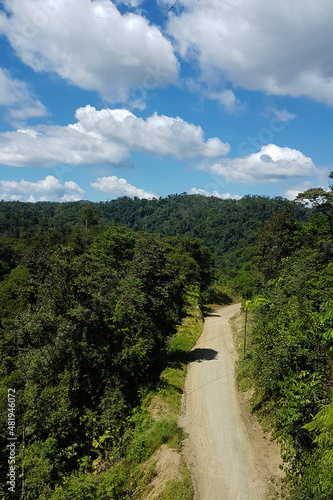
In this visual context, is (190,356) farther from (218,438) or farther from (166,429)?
(218,438)

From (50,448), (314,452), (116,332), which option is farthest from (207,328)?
(314,452)

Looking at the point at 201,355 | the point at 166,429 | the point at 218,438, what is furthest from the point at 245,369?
the point at 166,429

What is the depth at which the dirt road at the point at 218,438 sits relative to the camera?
10.8m

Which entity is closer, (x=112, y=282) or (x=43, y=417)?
(x=43, y=417)

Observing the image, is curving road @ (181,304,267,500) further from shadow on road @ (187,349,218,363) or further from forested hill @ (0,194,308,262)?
forested hill @ (0,194,308,262)

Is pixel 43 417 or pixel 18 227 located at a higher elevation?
pixel 18 227

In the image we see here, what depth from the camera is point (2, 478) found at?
14.0 meters

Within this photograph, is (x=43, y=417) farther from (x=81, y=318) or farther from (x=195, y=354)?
(x=195, y=354)

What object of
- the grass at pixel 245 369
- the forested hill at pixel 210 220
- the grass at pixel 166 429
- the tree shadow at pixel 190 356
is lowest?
the grass at pixel 166 429

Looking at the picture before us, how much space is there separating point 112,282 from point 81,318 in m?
2.97

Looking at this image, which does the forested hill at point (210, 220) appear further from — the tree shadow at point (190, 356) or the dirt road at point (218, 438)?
the dirt road at point (218, 438)

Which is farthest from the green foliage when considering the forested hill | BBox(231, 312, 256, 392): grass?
the forested hill

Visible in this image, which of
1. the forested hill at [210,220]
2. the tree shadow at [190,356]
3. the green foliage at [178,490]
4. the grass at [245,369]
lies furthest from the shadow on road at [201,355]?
the forested hill at [210,220]

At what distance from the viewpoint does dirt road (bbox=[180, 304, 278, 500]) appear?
1078cm
